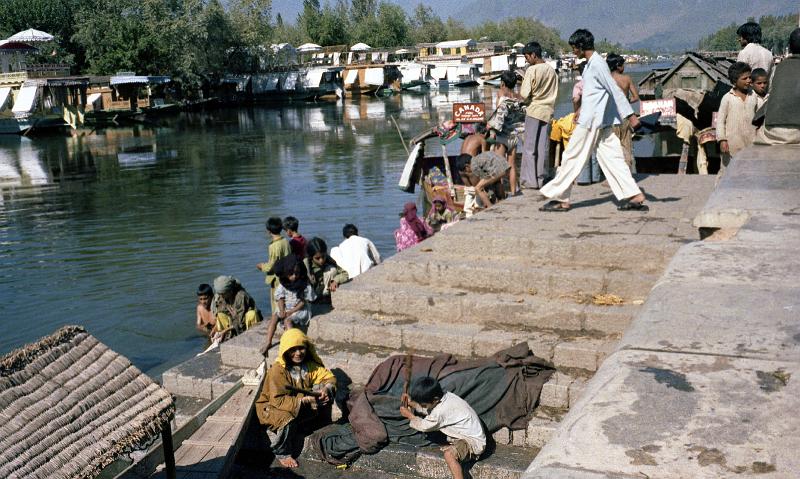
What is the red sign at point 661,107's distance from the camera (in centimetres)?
1329

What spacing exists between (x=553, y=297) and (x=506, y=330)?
0.51 meters

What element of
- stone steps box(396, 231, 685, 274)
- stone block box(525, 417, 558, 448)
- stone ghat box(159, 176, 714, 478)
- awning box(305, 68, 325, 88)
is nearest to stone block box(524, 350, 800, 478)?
stone block box(525, 417, 558, 448)

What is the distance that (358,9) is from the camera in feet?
378

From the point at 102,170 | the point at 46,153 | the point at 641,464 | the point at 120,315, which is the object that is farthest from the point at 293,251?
the point at 46,153

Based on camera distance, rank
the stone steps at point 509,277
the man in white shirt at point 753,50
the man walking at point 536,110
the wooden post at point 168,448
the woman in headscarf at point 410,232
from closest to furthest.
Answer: the wooden post at point 168,448 < the stone steps at point 509,277 < the man in white shirt at point 753,50 < the man walking at point 536,110 < the woman in headscarf at point 410,232

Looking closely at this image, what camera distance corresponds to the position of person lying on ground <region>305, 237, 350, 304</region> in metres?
7.20

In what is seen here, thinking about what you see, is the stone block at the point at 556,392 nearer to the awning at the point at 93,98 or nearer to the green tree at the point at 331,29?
the awning at the point at 93,98

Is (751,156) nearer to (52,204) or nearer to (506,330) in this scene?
(506,330)

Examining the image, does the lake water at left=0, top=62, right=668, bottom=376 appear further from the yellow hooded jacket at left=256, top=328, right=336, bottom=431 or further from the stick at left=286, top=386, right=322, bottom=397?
the stick at left=286, top=386, right=322, bottom=397

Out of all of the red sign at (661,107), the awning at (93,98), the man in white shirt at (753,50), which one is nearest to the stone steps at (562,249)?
the man in white shirt at (753,50)

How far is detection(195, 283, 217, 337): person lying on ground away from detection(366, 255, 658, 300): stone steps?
2.89 meters

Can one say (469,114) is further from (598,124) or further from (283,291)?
(283,291)

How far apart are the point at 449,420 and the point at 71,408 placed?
219cm

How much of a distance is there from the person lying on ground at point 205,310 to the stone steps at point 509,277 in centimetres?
289
